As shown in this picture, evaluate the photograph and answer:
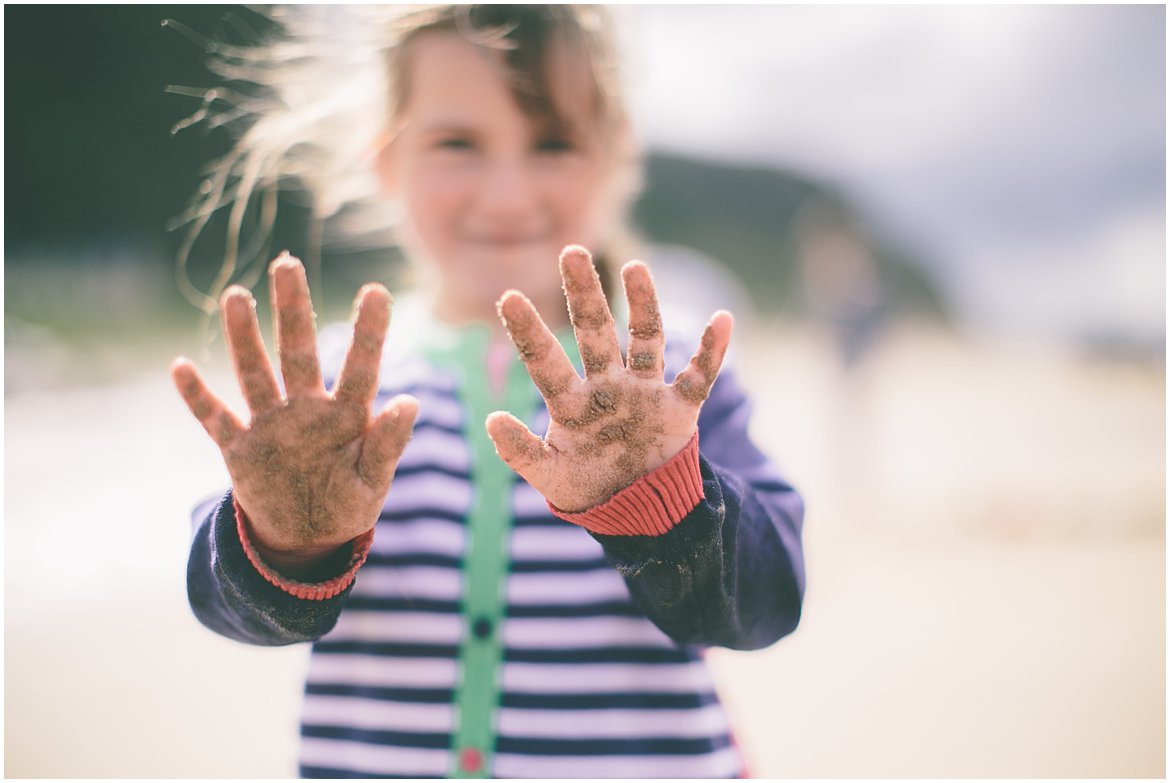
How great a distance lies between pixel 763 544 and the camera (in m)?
1.00

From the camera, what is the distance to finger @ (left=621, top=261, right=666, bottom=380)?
35.0 inches

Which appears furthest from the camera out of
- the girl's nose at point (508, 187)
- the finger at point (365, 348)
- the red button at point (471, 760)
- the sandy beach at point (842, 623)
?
the sandy beach at point (842, 623)

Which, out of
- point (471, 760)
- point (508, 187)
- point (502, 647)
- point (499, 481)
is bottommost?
point (471, 760)

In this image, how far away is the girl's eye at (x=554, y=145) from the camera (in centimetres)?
128

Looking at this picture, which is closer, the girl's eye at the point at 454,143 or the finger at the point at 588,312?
the finger at the point at 588,312

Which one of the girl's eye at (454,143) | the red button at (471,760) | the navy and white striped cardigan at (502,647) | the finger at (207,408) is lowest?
the red button at (471,760)


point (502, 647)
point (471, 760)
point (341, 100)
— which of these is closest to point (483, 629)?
point (502, 647)

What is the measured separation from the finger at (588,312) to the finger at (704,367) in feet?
0.25

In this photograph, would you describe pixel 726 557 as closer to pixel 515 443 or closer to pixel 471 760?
pixel 515 443

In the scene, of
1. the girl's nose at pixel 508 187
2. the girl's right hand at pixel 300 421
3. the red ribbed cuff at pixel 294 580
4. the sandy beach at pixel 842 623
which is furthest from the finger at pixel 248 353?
the sandy beach at pixel 842 623

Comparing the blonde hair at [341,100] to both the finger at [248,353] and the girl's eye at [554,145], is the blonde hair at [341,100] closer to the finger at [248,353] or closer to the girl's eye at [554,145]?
the girl's eye at [554,145]

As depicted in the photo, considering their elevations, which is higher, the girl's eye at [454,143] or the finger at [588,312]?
the girl's eye at [454,143]

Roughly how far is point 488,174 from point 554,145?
11 cm

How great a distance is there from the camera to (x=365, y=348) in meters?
0.87
